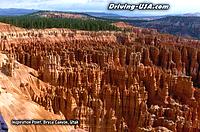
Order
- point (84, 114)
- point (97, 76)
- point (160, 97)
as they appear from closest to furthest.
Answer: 1. point (84, 114)
2. point (160, 97)
3. point (97, 76)

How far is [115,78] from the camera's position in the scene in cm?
5384

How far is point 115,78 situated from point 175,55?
25168 mm

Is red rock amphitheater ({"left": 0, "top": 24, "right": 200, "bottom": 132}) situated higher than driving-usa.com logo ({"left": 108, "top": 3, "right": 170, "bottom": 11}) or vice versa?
driving-usa.com logo ({"left": 108, "top": 3, "right": 170, "bottom": 11})

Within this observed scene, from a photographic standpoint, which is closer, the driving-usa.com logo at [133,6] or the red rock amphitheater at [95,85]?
the driving-usa.com logo at [133,6]

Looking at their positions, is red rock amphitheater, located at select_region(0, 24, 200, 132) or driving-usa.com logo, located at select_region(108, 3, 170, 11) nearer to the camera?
driving-usa.com logo, located at select_region(108, 3, 170, 11)

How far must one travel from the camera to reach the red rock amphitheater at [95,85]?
36250 millimetres

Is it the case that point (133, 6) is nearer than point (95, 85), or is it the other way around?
point (133, 6)

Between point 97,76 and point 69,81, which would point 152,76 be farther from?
point 69,81

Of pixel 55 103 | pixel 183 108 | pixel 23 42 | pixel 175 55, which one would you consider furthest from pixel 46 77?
pixel 175 55

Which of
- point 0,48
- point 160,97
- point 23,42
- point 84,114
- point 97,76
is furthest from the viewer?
point 23,42

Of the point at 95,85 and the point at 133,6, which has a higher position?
the point at 133,6

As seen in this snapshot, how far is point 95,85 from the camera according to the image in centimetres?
4794

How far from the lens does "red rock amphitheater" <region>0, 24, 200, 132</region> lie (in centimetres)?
3625

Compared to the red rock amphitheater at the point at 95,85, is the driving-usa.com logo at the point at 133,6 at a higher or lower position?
higher
